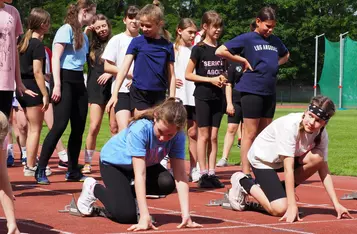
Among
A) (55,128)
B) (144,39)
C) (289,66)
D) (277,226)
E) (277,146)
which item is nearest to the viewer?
(277,226)

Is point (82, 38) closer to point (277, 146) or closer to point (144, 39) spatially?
point (144, 39)

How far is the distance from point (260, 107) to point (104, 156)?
2331 millimetres

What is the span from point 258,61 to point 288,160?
194cm

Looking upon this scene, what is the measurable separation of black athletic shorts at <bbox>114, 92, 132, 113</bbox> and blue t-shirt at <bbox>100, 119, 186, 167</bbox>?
2.12 meters

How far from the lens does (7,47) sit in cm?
770

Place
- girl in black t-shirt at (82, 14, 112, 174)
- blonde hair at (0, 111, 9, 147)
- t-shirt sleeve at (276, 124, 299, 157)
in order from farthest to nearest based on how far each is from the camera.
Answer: girl in black t-shirt at (82, 14, 112, 174)
t-shirt sleeve at (276, 124, 299, 157)
blonde hair at (0, 111, 9, 147)

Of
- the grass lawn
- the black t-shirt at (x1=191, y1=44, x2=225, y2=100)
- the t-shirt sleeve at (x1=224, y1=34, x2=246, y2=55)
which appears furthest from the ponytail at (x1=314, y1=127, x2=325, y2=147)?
the grass lawn

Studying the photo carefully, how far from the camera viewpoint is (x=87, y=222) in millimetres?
6793

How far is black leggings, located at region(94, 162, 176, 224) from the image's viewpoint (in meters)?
6.78

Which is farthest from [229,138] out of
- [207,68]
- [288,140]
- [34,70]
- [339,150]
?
[288,140]

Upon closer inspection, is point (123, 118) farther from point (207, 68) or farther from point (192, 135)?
point (192, 135)

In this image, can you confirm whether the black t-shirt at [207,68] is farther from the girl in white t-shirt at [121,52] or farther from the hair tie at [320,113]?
the hair tie at [320,113]

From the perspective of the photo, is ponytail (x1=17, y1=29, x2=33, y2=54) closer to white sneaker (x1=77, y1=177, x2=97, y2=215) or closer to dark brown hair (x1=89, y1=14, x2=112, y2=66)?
dark brown hair (x1=89, y1=14, x2=112, y2=66)

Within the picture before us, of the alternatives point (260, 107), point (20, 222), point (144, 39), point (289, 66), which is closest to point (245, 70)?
point (260, 107)
